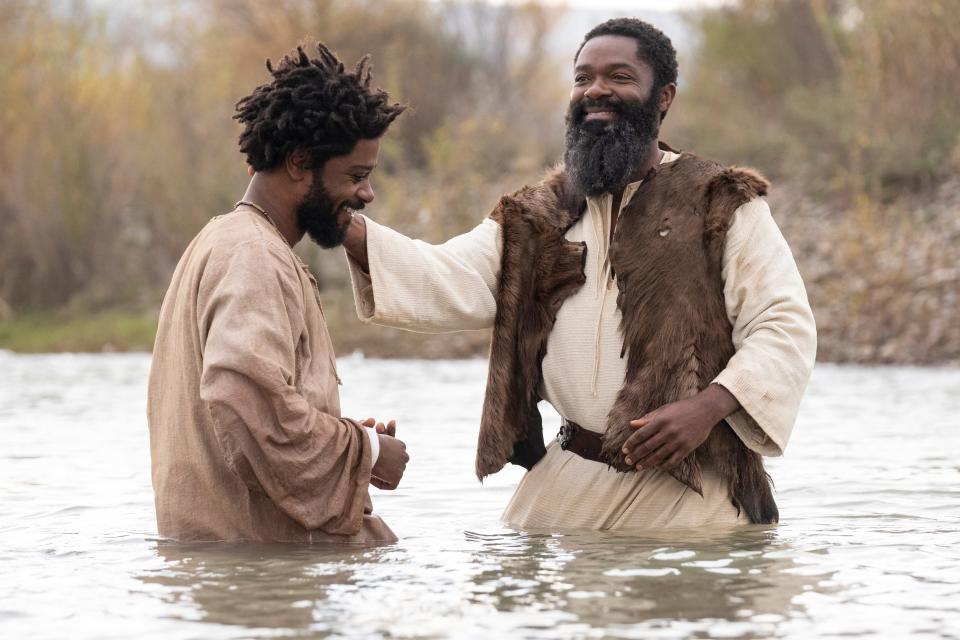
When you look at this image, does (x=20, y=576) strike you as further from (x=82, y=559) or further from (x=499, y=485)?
(x=499, y=485)

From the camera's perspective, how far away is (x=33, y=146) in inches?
893

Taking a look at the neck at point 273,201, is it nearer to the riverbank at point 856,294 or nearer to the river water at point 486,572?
the river water at point 486,572

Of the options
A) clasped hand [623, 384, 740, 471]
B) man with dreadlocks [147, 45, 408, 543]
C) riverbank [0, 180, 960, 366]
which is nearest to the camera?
man with dreadlocks [147, 45, 408, 543]

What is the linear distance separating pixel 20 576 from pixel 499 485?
3277mm

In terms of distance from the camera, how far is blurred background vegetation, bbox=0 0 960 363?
17859 mm

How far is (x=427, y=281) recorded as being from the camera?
17.1 feet

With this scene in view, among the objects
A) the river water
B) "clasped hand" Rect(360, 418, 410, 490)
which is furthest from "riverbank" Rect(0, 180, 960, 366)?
"clasped hand" Rect(360, 418, 410, 490)

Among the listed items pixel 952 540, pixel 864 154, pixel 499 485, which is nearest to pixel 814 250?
pixel 864 154

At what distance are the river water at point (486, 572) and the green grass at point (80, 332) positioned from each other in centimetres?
1273

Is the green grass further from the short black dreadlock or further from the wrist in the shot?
the wrist

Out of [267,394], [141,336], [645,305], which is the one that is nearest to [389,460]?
[267,394]

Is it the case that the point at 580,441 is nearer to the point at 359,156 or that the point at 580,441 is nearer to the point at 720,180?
the point at 720,180

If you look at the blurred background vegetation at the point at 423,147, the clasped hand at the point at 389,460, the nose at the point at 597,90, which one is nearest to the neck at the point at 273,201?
the clasped hand at the point at 389,460

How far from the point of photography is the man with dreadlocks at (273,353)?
4.28 metres
